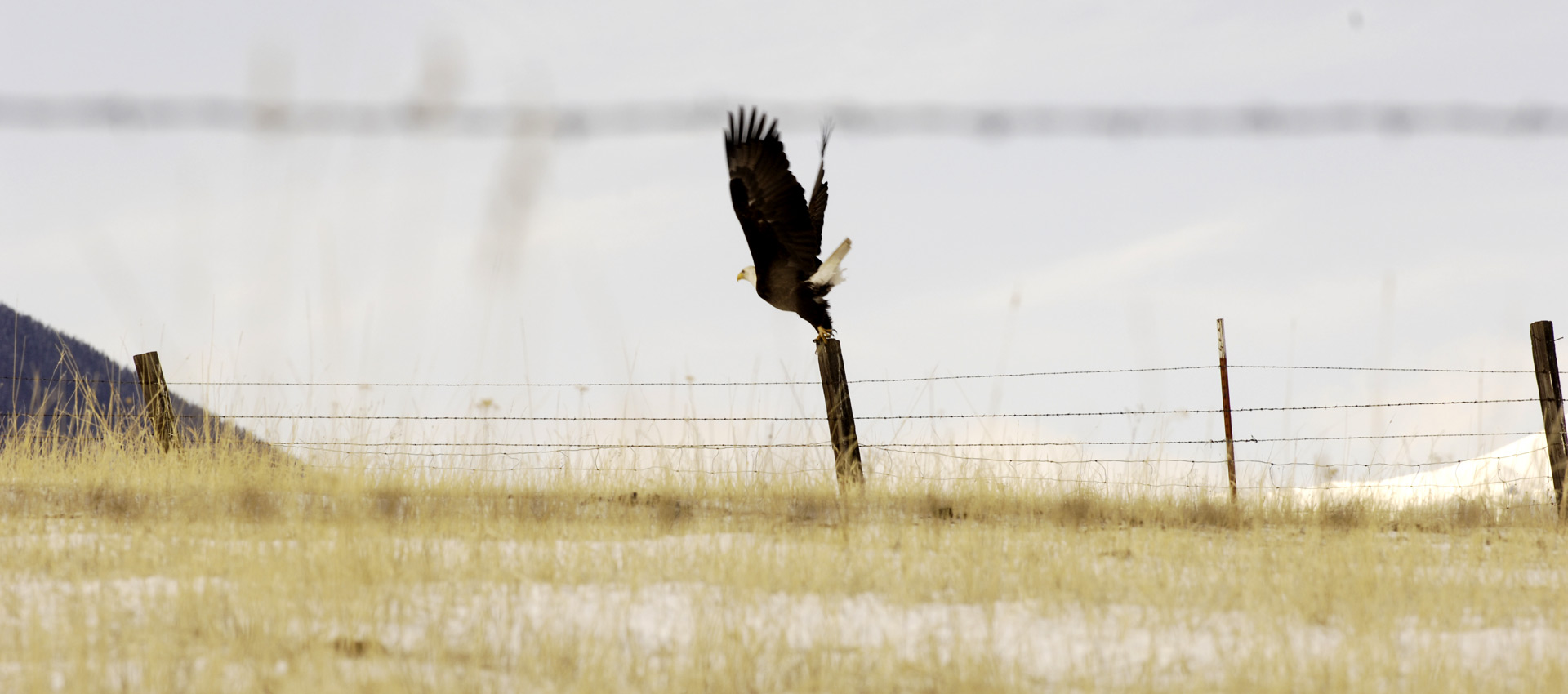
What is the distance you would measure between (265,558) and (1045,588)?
2.81 metres

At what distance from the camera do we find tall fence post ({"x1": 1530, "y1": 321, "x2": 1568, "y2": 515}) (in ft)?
24.4

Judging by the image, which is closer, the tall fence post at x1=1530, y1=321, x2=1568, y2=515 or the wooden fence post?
the wooden fence post

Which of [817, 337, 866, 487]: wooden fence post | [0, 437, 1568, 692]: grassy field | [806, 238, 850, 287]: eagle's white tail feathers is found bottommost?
[0, 437, 1568, 692]: grassy field

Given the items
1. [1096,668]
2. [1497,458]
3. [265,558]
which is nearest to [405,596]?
[265,558]

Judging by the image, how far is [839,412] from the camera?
22.6 feet

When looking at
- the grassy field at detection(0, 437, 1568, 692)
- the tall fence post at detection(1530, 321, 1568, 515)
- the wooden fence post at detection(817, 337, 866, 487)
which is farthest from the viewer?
the tall fence post at detection(1530, 321, 1568, 515)

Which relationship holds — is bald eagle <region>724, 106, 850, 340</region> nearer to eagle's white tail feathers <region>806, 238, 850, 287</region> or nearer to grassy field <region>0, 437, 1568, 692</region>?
eagle's white tail feathers <region>806, 238, 850, 287</region>

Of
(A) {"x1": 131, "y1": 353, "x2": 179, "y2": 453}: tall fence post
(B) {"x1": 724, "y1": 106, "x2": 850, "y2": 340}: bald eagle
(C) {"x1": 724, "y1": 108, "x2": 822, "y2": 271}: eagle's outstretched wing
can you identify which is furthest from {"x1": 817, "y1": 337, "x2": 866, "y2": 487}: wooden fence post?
(A) {"x1": 131, "y1": 353, "x2": 179, "y2": 453}: tall fence post

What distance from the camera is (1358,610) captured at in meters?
3.74

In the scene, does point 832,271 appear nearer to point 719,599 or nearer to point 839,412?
point 839,412

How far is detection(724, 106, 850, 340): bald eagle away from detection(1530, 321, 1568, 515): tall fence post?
4988 millimetres

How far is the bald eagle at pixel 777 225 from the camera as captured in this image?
7.18 meters

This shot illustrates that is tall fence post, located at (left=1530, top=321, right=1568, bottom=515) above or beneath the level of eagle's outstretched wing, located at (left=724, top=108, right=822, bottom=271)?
beneath

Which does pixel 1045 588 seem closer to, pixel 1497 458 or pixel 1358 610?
pixel 1358 610
